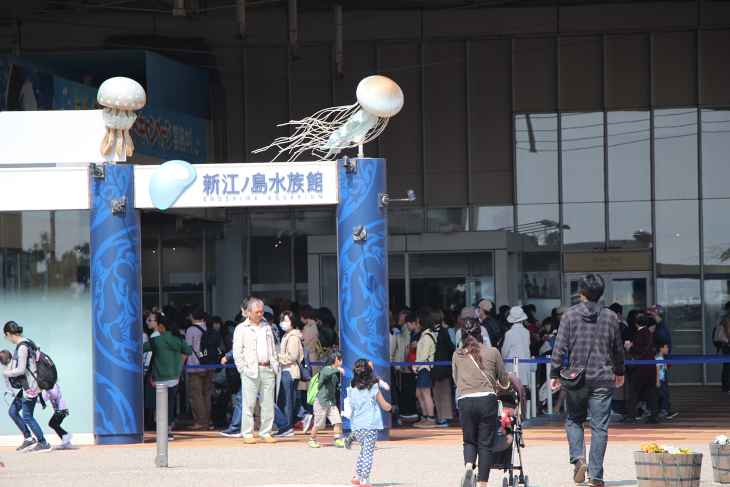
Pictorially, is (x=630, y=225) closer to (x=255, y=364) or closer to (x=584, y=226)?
(x=584, y=226)

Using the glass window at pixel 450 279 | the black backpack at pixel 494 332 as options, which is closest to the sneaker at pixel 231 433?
the black backpack at pixel 494 332

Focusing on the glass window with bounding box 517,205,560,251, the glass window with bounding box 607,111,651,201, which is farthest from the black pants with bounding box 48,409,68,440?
the glass window with bounding box 607,111,651,201

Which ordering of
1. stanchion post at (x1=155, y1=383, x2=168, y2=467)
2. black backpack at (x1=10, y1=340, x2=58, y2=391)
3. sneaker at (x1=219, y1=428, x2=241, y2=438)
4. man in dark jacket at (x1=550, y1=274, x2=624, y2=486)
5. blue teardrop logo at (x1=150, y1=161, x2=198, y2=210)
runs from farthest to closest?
sneaker at (x1=219, y1=428, x2=241, y2=438), blue teardrop logo at (x1=150, y1=161, x2=198, y2=210), black backpack at (x1=10, y1=340, x2=58, y2=391), stanchion post at (x1=155, y1=383, x2=168, y2=467), man in dark jacket at (x1=550, y1=274, x2=624, y2=486)

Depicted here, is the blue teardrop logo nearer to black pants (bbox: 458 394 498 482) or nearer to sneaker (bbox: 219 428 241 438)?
sneaker (bbox: 219 428 241 438)

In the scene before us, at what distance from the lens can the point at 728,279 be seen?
20266 millimetres

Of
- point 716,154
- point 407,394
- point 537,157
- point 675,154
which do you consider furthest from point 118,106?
point 716,154

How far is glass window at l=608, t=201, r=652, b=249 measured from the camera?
20688 millimetres

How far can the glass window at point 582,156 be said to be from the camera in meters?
20.9

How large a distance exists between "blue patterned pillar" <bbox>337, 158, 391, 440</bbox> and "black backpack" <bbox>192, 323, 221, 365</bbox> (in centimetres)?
268

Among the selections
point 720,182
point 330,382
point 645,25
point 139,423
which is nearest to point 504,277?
point 720,182

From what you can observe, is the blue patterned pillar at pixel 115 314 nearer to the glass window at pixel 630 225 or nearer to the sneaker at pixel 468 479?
the sneaker at pixel 468 479

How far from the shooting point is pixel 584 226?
2097 centimetres

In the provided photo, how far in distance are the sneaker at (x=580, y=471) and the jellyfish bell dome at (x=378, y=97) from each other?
5206 millimetres

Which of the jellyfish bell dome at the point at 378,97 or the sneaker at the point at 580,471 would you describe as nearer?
the sneaker at the point at 580,471
